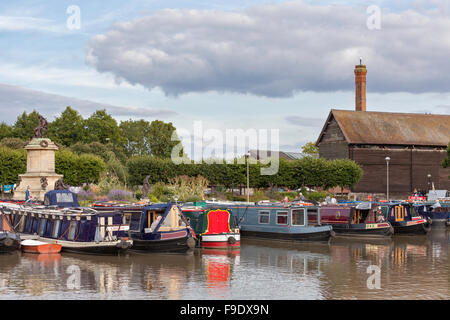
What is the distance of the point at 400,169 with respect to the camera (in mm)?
72000

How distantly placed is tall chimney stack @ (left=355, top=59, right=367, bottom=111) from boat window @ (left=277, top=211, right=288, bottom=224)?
52312 millimetres

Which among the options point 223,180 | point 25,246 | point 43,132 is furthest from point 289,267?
point 223,180

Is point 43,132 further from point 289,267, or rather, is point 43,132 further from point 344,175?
point 344,175

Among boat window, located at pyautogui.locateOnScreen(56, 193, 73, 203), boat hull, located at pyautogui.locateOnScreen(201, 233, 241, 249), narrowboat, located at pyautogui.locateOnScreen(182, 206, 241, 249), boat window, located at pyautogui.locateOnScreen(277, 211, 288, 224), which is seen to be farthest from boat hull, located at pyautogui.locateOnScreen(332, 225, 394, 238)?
boat window, located at pyautogui.locateOnScreen(56, 193, 73, 203)

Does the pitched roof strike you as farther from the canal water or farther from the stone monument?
the canal water

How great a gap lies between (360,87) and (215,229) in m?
58.5

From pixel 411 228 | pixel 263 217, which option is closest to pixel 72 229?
pixel 263 217

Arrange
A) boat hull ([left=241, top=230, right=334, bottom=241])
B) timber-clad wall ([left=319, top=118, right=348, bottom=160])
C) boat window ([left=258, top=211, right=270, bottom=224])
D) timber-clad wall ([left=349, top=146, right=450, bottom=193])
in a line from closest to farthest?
boat hull ([left=241, top=230, right=334, bottom=241]) < boat window ([left=258, top=211, right=270, bottom=224]) < timber-clad wall ([left=349, top=146, right=450, bottom=193]) < timber-clad wall ([left=319, top=118, right=348, bottom=160])

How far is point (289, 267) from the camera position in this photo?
24750mm

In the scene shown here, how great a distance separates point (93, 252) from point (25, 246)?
379 cm

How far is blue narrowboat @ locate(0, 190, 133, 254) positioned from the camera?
26172 millimetres

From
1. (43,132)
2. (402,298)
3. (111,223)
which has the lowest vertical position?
(402,298)

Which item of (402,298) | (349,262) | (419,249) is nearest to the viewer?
(402,298)

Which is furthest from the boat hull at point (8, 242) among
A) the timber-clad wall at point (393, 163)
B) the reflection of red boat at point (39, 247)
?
the timber-clad wall at point (393, 163)
